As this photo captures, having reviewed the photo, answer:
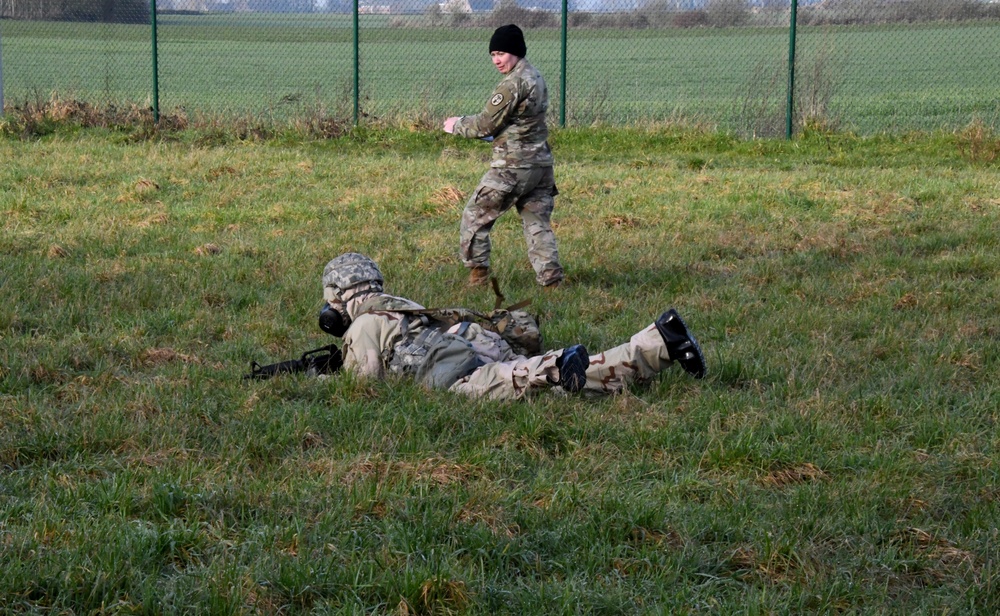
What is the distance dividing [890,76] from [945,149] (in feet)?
57.5

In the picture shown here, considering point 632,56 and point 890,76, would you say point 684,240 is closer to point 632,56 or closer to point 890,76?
point 890,76

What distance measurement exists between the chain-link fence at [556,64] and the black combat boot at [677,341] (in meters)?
11.7

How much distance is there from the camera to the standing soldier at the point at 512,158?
830 centimetres

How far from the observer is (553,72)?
106ft

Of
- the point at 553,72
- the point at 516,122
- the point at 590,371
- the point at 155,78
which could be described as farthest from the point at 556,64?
the point at 590,371

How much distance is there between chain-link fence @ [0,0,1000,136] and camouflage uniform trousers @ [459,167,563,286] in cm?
885

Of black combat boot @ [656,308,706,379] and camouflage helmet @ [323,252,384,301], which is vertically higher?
camouflage helmet @ [323,252,384,301]

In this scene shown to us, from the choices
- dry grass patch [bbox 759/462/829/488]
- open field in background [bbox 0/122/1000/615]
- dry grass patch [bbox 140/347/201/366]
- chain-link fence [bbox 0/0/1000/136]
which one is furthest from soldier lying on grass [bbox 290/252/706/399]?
chain-link fence [bbox 0/0/1000/136]

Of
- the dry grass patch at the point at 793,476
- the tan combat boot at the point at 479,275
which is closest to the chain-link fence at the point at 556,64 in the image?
the tan combat boot at the point at 479,275

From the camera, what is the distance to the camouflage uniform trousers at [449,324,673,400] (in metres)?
5.58

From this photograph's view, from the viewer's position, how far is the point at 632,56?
39.2 m

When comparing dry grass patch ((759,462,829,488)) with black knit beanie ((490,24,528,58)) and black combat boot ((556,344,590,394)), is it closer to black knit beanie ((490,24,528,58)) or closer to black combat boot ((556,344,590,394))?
black combat boot ((556,344,590,394))

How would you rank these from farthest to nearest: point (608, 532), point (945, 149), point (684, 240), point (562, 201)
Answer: point (945, 149) < point (562, 201) < point (684, 240) < point (608, 532)

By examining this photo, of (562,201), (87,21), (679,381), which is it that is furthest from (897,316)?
(87,21)
